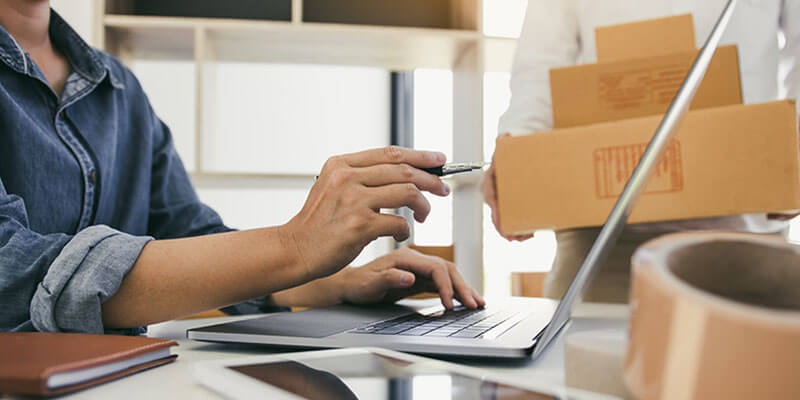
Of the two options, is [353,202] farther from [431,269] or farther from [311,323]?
[431,269]

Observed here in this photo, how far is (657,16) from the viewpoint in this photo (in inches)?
44.8

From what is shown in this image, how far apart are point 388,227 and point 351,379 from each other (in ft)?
0.81

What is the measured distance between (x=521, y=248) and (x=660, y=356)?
2591 mm

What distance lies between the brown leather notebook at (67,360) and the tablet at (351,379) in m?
0.06

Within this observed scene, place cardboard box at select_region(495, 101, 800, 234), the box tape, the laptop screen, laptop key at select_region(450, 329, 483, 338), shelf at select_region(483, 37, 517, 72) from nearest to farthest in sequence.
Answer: the box tape < the laptop screen < laptop key at select_region(450, 329, 483, 338) < cardboard box at select_region(495, 101, 800, 234) < shelf at select_region(483, 37, 517, 72)

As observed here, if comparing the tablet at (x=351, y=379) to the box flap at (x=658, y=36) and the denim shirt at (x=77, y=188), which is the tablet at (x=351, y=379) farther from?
the box flap at (x=658, y=36)

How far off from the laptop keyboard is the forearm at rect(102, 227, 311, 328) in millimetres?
98

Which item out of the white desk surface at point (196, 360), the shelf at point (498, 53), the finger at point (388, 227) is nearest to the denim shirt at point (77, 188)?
the white desk surface at point (196, 360)

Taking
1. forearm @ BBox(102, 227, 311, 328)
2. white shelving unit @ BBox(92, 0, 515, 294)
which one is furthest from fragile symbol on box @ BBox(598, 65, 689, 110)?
white shelving unit @ BBox(92, 0, 515, 294)

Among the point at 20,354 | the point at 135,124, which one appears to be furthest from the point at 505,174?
the point at 20,354

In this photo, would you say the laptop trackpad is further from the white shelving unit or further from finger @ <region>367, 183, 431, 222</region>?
the white shelving unit

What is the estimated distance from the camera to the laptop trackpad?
48 centimetres

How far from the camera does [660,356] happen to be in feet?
0.51

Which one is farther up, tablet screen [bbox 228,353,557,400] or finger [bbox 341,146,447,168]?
finger [bbox 341,146,447,168]
